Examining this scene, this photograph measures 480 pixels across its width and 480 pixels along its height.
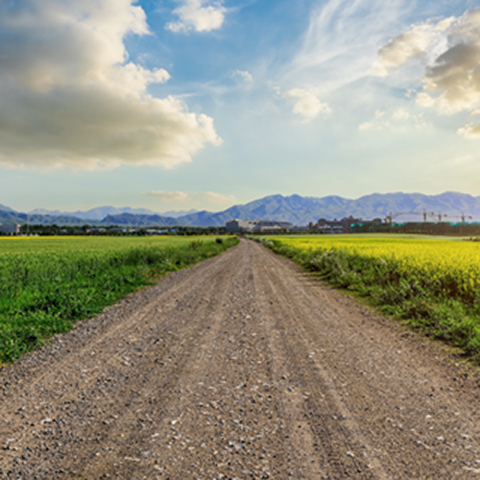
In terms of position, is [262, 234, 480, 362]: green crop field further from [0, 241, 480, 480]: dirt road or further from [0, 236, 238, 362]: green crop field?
[0, 236, 238, 362]: green crop field

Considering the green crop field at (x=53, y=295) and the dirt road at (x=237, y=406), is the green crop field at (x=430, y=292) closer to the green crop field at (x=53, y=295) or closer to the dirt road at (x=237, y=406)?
the dirt road at (x=237, y=406)

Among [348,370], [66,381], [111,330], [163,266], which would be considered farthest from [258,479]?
[163,266]

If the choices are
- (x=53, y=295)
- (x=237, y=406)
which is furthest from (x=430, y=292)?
(x=53, y=295)

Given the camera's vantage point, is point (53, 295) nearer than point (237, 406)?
No

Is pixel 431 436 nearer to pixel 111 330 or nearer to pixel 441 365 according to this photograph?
pixel 441 365

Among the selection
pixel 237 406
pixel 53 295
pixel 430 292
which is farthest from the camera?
pixel 430 292

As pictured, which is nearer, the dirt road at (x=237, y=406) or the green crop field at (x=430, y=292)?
the dirt road at (x=237, y=406)

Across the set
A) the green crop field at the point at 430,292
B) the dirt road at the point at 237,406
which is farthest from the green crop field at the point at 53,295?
the green crop field at the point at 430,292

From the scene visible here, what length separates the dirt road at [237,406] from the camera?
10.6ft

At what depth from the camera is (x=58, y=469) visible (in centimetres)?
321

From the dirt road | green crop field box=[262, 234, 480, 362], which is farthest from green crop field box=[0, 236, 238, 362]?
green crop field box=[262, 234, 480, 362]

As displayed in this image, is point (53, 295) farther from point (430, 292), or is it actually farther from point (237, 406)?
point (430, 292)

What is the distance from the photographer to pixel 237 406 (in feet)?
14.2

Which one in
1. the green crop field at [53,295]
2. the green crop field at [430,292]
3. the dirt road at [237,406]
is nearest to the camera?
the dirt road at [237,406]
